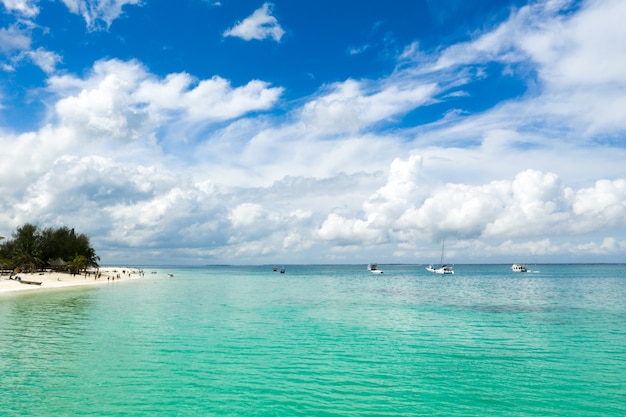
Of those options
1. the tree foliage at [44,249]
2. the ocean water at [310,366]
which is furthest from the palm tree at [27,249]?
the ocean water at [310,366]

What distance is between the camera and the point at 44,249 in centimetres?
13625

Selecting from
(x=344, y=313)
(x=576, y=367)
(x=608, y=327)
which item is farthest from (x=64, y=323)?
(x=608, y=327)

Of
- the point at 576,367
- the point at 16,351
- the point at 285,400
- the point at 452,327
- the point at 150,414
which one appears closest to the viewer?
the point at 150,414

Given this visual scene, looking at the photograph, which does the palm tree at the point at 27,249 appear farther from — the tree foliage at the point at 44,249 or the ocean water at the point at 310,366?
the ocean water at the point at 310,366

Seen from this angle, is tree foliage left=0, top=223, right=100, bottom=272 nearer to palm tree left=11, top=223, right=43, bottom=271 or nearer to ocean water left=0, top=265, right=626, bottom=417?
palm tree left=11, top=223, right=43, bottom=271

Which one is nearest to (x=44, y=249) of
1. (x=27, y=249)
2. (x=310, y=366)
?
(x=27, y=249)

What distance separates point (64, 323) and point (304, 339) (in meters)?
22.8

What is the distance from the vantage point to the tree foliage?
116m

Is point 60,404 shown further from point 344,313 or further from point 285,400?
point 344,313

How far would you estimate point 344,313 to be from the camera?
48.5 metres

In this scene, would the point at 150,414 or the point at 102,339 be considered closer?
the point at 150,414

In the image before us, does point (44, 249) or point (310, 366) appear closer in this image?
point (310, 366)

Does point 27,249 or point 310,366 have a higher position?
point 27,249

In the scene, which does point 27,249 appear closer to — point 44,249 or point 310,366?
point 44,249
